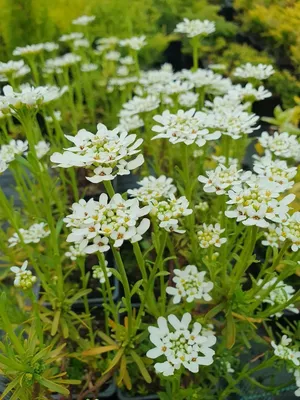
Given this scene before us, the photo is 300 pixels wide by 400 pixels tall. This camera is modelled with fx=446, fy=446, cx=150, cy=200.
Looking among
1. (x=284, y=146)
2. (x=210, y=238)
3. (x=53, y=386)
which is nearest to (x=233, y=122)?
(x=284, y=146)

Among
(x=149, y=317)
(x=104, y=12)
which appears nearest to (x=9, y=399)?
(x=149, y=317)

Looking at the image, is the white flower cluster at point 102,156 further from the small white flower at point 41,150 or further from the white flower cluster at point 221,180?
the small white flower at point 41,150

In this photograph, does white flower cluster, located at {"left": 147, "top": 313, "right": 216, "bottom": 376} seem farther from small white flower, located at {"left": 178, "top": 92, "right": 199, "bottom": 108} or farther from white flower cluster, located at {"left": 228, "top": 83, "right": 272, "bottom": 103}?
small white flower, located at {"left": 178, "top": 92, "right": 199, "bottom": 108}

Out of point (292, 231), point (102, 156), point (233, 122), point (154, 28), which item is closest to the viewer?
point (102, 156)

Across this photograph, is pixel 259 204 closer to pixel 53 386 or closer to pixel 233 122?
pixel 233 122

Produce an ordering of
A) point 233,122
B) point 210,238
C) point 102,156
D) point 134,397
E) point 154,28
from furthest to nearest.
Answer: point 154,28, point 134,397, point 233,122, point 210,238, point 102,156

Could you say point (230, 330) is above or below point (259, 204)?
below

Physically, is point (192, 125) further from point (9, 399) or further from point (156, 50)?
point (156, 50)
